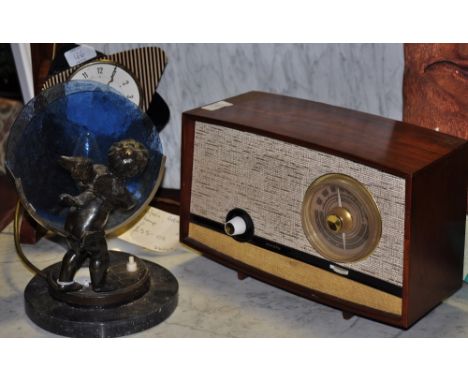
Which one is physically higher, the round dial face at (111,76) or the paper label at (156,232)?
the round dial face at (111,76)

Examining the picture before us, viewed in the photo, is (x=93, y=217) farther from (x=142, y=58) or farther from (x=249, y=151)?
(x=142, y=58)

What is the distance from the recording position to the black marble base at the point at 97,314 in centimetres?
165

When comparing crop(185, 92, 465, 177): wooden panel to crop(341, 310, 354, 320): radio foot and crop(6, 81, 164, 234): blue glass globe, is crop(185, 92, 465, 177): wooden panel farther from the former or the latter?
crop(341, 310, 354, 320): radio foot

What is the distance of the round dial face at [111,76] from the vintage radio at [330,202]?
19 centimetres

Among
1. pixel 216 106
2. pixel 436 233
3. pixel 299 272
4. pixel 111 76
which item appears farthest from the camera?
pixel 111 76

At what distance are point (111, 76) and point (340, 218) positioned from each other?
0.61 meters

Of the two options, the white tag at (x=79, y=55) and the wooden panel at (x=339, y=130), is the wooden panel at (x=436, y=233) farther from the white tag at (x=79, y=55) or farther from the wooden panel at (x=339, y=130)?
the white tag at (x=79, y=55)

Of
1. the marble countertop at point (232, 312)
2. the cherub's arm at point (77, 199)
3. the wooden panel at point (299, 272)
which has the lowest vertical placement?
the marble countertop at point (232, 312)

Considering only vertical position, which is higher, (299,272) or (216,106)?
(216,106)

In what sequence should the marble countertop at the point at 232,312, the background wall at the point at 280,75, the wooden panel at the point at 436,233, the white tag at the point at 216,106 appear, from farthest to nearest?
the background wall at the point at 280,75 → the white tag at the point at 216,106 → the marble countertop at the point at 232,312 → the wooden panel at the point at 436,233

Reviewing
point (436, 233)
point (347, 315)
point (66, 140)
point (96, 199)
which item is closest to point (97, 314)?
point (96, 199)

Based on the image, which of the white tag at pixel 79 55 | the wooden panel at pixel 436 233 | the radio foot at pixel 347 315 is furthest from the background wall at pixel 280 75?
the radio foot at pixel 347 315

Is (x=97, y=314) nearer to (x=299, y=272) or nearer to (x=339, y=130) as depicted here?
(x=299, y=272)

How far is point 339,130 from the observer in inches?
67.7
